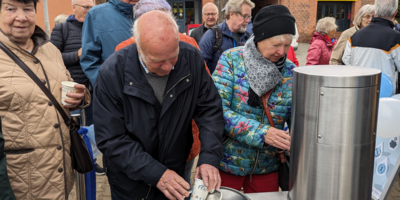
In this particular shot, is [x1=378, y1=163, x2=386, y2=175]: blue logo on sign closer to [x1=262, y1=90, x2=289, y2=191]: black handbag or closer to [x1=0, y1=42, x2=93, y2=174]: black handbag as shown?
[x1=262, y1=90, x2=289, y2=191]: black handbag

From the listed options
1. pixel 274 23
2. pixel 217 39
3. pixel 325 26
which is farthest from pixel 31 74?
pixel 325 26

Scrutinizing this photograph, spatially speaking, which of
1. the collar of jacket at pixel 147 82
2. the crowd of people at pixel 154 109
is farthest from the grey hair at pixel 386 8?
the collar of jacket at pixel 147 82

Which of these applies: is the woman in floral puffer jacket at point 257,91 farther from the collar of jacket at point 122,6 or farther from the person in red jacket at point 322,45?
the person in red jacket at point 322,45

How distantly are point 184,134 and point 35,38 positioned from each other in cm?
116

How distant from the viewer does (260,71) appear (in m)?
1.93

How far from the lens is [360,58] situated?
3.79 m

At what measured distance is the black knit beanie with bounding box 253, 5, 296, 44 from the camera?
1.87 metres

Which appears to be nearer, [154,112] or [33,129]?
[154,112]

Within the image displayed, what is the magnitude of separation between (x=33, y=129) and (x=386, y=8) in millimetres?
3518

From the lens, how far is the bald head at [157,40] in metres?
1.58

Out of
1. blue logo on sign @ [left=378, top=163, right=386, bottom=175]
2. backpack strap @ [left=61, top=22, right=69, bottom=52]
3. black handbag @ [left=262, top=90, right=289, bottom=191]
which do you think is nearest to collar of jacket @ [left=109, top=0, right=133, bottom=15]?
backpack strap @ [left=61, top=22, right=69, bottom=52]

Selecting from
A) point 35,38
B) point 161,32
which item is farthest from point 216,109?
point 35,38

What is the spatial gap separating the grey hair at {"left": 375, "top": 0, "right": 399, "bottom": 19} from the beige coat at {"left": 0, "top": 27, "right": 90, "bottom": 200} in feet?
10.7

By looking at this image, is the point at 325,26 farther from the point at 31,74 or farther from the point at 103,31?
the point at 31,74
